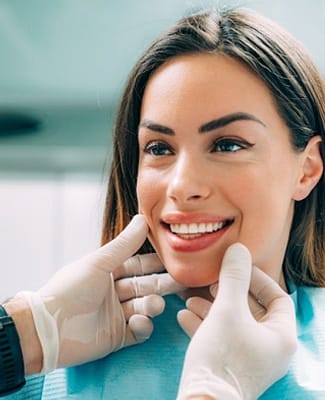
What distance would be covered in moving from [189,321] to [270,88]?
1.38ft

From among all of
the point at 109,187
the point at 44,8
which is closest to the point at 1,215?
the point at 44,8

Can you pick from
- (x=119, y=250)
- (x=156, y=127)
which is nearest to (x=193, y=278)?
(x=119, y=250)

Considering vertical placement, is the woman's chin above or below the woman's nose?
below

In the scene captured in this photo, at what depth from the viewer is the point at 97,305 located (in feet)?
4.35

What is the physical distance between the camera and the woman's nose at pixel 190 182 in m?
1.24

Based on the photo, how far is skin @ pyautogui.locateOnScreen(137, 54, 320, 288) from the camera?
4.14ft

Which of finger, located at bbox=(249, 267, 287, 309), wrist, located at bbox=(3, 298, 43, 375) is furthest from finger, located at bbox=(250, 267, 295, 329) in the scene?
wrist, located at bbox=(3, 298, 43, 375)

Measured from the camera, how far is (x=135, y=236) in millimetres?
1354

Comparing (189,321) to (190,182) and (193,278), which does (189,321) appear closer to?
(193,278)

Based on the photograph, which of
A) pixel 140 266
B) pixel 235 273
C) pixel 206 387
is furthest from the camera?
pixel 140 266

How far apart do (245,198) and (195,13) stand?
40cm

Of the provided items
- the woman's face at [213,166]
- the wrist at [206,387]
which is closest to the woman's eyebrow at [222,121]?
the woman's face at [213,166]

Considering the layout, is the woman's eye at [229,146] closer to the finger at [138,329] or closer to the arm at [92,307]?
the arm at [92,307]

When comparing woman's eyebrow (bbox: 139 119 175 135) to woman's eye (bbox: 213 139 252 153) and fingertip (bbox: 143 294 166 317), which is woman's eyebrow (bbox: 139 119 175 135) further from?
fingertip (bbox: 143 294 166 317)
